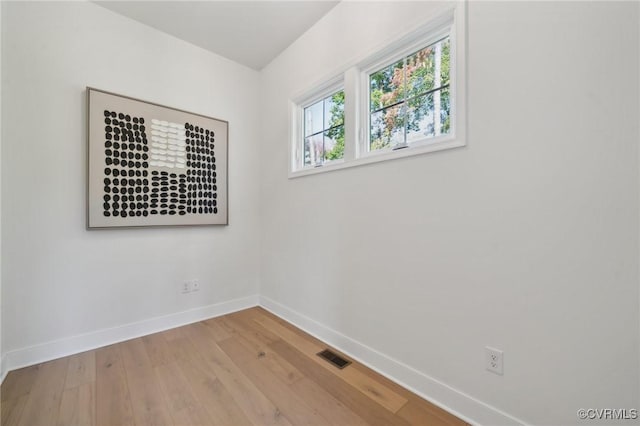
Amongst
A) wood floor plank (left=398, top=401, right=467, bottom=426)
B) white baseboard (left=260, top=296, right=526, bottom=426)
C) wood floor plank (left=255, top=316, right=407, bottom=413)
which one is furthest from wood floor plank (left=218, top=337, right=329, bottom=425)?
white baseboard (left=260, top=296, right=526, bottom=426)

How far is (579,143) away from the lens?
3.47ft

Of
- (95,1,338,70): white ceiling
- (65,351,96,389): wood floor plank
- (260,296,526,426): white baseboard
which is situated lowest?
(65,351,96,389): wood floor plank

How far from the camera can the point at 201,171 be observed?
8.45ft

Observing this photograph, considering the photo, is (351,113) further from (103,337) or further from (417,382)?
(103,337)

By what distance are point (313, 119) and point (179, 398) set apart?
7.74 feet

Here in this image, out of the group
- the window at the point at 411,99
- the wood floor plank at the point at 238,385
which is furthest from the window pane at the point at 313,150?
the wood floor plank at the point at 238,385

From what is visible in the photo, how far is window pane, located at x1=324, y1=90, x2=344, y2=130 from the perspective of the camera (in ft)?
7.40

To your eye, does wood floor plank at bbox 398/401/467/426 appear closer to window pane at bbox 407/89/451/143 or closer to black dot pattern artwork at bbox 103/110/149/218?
window pane at bbox 407/89/451/143

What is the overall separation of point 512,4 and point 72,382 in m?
3.20

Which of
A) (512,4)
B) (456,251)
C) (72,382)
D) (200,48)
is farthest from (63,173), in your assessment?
(512,4)

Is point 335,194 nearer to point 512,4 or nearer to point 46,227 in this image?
point 512,4

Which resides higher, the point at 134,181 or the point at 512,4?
the point at 512,4

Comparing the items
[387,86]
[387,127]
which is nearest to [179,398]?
[387,127]

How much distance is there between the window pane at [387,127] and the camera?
179cm
